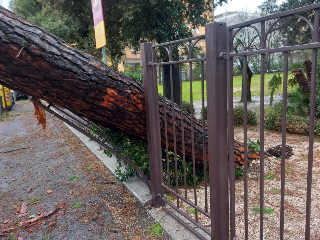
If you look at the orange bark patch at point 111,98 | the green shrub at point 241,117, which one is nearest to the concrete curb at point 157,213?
the orange bark patch at point 111,98

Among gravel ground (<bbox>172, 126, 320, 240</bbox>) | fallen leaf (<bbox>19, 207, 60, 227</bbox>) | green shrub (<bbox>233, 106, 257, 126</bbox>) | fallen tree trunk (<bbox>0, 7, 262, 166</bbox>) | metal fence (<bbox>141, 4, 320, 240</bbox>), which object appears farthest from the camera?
green shrub (<bbox>233, 106, 257, 126</bbox>)

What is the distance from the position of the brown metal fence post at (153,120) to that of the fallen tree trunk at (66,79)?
0.47 feet

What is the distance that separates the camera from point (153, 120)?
2.94 metres

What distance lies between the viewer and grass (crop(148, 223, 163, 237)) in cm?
266

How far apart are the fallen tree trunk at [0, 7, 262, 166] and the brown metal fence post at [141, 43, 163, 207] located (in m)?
0.14

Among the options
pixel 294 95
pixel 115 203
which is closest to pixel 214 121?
pixel 115 203

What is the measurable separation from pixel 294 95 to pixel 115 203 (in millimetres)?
5508

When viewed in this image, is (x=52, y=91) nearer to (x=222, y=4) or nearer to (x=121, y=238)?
(x=121, y=238)

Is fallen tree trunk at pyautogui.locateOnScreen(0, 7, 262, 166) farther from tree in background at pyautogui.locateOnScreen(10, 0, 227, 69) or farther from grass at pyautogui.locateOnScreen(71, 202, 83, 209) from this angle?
tree in background at pyautogui.locateOnScreen(10, 0, 227, 69)

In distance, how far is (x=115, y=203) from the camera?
3363 millimetres

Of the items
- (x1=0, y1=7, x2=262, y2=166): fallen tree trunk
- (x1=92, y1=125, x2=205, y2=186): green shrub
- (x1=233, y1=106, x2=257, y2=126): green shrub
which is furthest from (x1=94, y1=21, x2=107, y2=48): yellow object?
(x1=233, y1=106, x2=257, y2=126): green shrub

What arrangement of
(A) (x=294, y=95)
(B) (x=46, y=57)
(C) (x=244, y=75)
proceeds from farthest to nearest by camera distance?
(A) (x=294, y=95) → (B) (x=46, y=57) → (C) (x=244, y=75)

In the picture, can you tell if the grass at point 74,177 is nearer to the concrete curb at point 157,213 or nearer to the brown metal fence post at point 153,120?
the concrete curb at point 157,213

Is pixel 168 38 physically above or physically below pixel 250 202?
above
